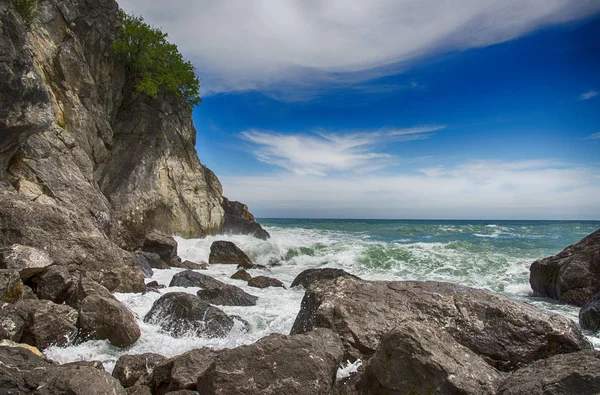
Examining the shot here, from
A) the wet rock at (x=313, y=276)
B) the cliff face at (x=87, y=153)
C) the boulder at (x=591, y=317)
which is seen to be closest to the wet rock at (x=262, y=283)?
the wet rock at (x=313, y=276)

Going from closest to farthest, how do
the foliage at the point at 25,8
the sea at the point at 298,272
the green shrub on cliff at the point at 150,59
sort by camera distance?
the sea at the point at 298,272
the foliage at the point at 25,8
the green shrub on cliff at the point at 150,59

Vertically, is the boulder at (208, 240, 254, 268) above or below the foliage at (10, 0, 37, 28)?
below

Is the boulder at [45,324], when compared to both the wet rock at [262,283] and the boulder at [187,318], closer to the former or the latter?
the boulder at [187,318]

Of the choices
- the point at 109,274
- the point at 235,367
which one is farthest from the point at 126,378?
the point at 109,274

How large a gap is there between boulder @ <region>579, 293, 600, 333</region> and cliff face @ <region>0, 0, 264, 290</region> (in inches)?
456

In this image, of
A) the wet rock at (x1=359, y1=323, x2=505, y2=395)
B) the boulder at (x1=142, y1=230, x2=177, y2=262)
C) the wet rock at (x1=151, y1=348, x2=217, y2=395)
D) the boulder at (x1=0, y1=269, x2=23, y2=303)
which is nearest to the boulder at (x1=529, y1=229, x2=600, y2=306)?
the wet rock at (x1=359, y1=323, x2=505, y2=395)

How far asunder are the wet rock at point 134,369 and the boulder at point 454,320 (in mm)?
2286

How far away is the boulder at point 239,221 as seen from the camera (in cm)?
3434

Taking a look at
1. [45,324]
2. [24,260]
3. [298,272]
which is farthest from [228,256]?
[45,324]

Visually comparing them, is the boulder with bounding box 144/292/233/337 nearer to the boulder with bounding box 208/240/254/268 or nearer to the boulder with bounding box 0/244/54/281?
the boulder with bounding box 0/244/54/281

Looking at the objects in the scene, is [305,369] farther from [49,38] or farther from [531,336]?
[49,38]

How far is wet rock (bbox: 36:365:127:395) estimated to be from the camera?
329 cm

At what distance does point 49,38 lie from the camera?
1916 centimetres

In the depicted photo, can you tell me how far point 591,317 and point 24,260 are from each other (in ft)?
41.3
